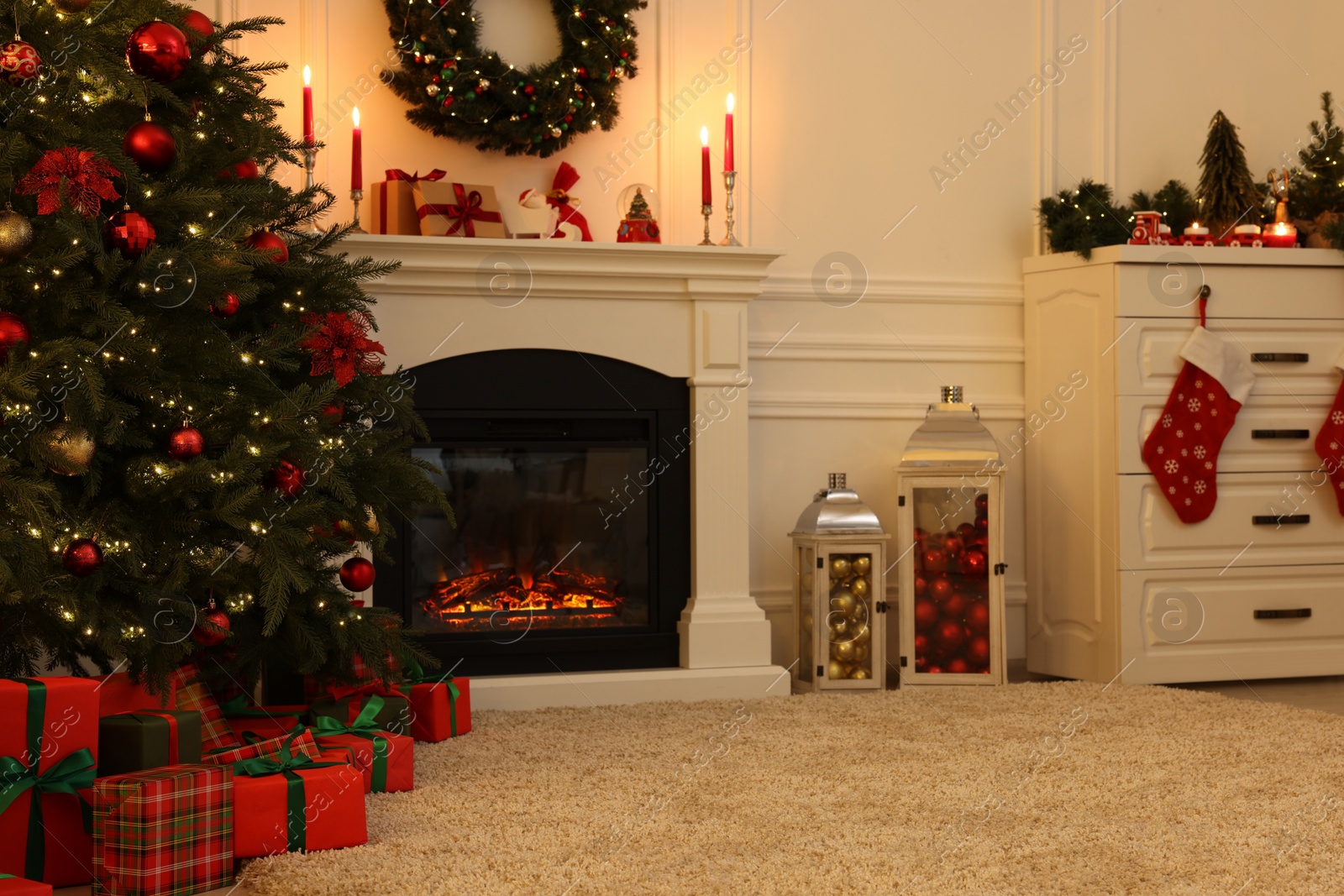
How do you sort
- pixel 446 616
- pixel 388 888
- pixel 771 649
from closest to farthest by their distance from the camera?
1. pixel 388 888
2. pixel 446 616
3. pixel 771 649

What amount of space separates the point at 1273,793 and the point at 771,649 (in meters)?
1.77

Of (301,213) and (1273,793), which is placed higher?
(301,213)

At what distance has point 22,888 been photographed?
1.58 m

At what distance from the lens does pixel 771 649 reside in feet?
12.7

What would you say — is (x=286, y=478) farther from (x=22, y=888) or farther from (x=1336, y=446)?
(x=1336, y=446)

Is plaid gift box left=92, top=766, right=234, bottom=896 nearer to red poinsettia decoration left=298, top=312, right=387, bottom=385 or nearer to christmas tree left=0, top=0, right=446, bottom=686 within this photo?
christmas tree left=0, top=0, right=446, bottom=686

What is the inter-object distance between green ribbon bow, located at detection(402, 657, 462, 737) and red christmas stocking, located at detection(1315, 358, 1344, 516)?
8.95 feet

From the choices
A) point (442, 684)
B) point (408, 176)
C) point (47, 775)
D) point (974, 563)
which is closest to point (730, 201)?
point (408, 176)

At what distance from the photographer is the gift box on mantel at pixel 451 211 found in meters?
3.41

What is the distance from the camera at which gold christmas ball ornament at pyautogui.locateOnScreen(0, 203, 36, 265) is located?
203cm

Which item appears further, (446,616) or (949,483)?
(949,483)

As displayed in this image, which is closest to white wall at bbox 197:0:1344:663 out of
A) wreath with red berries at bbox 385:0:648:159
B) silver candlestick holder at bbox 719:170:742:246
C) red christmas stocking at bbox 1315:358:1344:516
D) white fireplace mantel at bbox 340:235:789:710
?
wreath with red berries at bbox 385:0:648:159

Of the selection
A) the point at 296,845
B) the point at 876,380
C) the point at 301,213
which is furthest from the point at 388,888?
the point at 876,380

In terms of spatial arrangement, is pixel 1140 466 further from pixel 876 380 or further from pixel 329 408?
pixel 329 408
